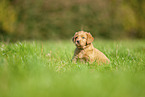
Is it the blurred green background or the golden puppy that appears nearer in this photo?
the golden puppy

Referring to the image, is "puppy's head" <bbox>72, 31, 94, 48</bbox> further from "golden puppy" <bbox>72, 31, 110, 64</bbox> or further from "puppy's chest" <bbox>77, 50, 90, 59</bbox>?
"puppy's chest" <bbox>77, 50, 90, 59</bbox>

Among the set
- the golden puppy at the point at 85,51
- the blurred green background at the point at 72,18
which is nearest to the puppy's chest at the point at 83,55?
the golden puppy at the point at 85,51

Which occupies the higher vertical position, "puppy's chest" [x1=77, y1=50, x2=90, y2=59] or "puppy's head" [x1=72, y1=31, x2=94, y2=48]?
"puppy's head" [x1=72, y1=31, x2=94, y2=48]

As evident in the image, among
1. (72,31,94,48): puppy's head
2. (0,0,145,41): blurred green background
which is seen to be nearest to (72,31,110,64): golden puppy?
(72,31,94,48): puppy's head

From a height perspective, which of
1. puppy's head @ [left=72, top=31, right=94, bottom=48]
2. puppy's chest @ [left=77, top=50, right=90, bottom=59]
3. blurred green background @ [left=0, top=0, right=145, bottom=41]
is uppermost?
blurred green background @ [left=0, top=0, right=145, bottom=41]

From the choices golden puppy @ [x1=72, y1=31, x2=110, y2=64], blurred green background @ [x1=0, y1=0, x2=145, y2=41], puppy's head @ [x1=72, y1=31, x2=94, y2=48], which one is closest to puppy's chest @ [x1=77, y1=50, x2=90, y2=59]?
golden puppy @ [x1=72, y1=31, x2=110, y2=64]

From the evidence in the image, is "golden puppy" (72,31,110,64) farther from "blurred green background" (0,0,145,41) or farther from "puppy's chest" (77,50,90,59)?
"blurred green background" (0,0,145,41)

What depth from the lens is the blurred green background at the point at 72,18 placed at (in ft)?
48.1

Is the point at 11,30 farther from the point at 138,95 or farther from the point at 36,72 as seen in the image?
the point at 138,95

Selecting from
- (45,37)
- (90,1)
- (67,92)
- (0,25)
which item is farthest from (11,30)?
(67,92)

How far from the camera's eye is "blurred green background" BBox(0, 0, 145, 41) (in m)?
14.7

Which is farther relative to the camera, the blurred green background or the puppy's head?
the blurred green background

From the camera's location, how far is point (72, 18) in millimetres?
15102

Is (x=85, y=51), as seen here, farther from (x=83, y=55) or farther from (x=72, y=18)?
(x=72, y=18)
